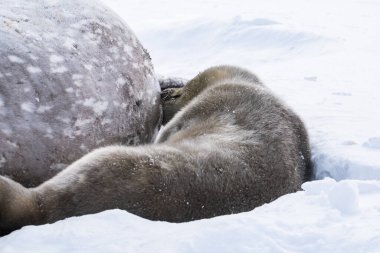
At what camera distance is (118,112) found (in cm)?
398

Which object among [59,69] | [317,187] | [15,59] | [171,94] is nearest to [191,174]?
[317,187]

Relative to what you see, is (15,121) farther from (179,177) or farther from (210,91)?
(210,91)

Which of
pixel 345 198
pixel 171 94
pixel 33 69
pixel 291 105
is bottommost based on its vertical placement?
pixel 291 105

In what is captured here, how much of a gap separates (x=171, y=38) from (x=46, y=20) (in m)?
5.18

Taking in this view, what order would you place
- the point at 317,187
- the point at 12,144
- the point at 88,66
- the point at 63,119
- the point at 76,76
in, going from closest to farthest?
1. the point at 317,187
2. the point at 12,144
3. the point at 63,119
4. the point at 76,76
5. the point at 88,66

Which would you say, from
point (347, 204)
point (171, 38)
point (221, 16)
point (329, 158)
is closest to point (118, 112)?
point (329, 158)

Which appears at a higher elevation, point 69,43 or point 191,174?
point 69,43

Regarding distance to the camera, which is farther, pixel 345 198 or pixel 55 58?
pixel 55 58

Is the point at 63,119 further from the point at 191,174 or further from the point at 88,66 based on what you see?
the point at 191,174

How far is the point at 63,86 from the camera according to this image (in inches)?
144

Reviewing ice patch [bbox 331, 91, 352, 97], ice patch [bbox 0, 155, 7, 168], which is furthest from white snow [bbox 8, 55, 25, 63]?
ice patch [bbox 331, 91, 352, 97]

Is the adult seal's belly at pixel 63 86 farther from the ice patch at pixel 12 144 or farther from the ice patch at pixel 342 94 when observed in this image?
the ice patch at pixel 342 94

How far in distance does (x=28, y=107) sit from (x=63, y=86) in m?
0.27

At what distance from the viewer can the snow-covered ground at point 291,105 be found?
2.39 m
